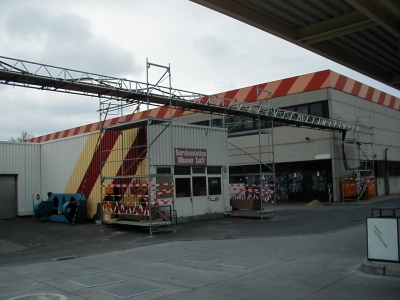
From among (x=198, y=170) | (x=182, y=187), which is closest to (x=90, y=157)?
(x=182, y=187)

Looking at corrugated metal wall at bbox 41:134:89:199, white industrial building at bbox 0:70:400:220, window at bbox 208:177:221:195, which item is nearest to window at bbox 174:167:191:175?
white industrial building at bbox 0:70:400:220

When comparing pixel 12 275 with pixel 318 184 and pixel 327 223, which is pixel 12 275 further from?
pixel 318 184

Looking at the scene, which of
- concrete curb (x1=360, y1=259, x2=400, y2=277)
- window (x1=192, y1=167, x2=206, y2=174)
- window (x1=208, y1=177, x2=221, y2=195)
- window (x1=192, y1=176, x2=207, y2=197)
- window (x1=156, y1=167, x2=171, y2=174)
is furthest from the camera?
window (x1=208, y1=177, x2=221, y2=195)

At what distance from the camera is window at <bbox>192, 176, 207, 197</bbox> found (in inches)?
771

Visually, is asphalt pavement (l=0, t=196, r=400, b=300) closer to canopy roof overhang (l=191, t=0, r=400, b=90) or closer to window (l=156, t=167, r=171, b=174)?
window (l=156, t=167, r=171, b=174)

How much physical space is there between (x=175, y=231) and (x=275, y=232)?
3949 mm

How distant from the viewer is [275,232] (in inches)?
577

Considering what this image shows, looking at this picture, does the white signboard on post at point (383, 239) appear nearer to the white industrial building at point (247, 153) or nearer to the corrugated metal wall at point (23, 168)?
the white industrial building at point (247, 153)

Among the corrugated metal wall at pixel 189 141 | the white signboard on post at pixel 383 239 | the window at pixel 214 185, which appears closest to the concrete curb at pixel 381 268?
the white signboard on post at pixel 383 239

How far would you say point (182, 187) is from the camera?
18984 mm

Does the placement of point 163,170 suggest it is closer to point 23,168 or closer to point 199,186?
point 199,186

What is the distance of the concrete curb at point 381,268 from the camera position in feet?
25.5

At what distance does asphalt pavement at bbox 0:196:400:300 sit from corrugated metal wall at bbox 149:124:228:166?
350 cm

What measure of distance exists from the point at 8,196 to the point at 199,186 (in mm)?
12013
